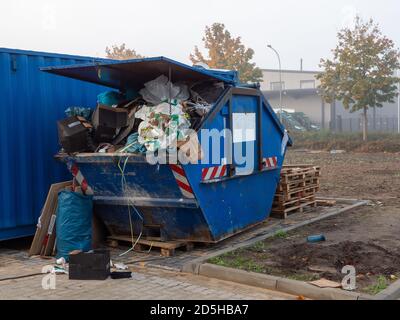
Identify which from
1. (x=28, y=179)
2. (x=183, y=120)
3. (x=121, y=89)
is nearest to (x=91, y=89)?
(x=121, y=89)

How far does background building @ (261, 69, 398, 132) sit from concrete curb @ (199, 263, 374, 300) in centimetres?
3214

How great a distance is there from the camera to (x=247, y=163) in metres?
7.66

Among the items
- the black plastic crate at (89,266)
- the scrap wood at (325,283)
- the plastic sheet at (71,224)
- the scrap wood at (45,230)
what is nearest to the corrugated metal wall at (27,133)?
the scrap wood at (45,230)

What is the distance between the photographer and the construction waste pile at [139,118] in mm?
6520

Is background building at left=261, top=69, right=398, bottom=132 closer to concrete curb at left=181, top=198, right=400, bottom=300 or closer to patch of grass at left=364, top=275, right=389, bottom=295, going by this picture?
concrete curb at left=181, top=198, right=400, bottom=300

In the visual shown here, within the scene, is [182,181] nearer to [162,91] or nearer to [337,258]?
[162,91]

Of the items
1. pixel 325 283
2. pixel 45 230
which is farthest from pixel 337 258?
pixel 45 230

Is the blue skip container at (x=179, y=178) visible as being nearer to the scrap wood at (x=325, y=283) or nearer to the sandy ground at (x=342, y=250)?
the sandy ground at (x=342, y=250)

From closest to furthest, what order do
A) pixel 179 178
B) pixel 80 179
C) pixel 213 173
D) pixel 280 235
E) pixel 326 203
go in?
1. pixel 179 178
2. pixel 213 173
3. pixel 80 179
4. pixel 280 235
5. pixel 326 203

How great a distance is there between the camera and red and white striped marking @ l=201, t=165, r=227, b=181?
6664mm

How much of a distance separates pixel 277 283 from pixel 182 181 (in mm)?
1731

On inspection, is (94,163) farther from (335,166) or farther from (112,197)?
(335,166)

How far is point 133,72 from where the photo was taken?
22.6 ft

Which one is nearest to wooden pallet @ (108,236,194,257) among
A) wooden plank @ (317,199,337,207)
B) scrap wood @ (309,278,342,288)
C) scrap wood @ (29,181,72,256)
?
scrap wood @ (29,181,72,256)
